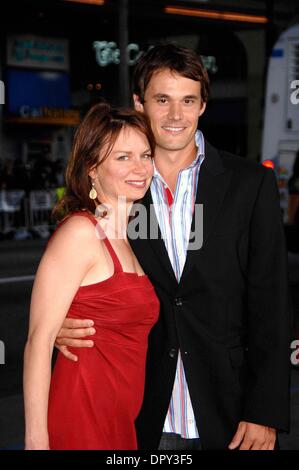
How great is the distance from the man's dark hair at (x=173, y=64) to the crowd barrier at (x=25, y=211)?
15.3 m

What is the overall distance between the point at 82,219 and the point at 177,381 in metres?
0.81

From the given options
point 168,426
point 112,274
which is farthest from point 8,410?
point 112,274

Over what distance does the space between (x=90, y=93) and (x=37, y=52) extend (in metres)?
5.41

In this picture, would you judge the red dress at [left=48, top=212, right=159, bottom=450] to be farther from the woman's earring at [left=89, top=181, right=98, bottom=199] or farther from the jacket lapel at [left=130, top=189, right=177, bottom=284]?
the jacket lapel at [left=130, top=189, right=177, bottom=284]

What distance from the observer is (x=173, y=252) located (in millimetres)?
3229

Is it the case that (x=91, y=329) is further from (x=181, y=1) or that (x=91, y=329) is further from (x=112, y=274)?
(x=181, y=1)

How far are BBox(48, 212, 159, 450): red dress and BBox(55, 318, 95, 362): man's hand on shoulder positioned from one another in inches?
1.0

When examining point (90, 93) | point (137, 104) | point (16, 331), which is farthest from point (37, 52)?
point (137, 104)

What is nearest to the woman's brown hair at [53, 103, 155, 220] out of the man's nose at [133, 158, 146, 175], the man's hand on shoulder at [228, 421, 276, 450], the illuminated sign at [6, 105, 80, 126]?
the man's nose at [133, 158, 146, 175]

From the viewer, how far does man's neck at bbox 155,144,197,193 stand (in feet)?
11.2

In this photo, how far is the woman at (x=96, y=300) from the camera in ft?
9.05

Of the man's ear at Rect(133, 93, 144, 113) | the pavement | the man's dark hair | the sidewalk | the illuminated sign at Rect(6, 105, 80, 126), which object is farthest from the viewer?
the illuminated sign at Rect(6, 105, 80, 126)

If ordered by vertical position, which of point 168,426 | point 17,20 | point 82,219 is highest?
point 17,20

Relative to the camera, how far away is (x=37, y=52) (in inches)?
1124
